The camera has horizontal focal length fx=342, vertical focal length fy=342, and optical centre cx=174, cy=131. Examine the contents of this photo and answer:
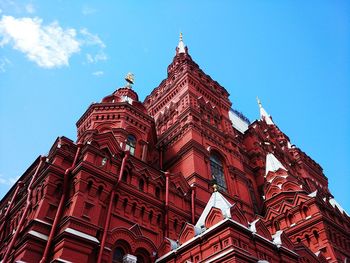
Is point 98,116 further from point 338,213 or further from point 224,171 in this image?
point 338,213

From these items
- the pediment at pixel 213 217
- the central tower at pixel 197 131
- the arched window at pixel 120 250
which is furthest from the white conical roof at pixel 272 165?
the arched window at pixel 120 250

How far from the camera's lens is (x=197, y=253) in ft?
41.2

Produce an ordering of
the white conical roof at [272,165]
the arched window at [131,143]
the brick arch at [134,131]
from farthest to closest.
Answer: the white conical roof at [272,165]
the brick arch at [134,131]
the arched window at [131,143]

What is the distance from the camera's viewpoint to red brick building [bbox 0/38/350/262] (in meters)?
12.5

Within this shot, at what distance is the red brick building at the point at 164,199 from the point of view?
41.2 ft

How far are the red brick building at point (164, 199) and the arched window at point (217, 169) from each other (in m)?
0.10

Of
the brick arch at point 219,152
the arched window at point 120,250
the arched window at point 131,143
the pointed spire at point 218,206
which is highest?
the brick arch at point 219,152

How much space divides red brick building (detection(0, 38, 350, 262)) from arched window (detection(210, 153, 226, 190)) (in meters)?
0.10

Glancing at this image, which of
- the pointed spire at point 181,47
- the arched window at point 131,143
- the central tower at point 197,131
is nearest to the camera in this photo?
the arched window at point 131,143

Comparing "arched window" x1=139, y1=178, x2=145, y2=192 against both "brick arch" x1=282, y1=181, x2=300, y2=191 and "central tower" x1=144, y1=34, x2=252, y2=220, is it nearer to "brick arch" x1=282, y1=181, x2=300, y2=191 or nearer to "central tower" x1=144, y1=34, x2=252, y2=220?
"central tower" x1=144, y1=34, x2=252, y2=220

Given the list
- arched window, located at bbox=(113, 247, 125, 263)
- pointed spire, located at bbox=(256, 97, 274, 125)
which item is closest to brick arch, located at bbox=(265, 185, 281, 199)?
arched window, located at bbox=(113, 247, 125, 263)

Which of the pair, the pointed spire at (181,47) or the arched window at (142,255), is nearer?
the arched window at (142,255)

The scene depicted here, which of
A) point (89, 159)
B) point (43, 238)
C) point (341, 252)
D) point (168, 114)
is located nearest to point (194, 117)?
point (168, 114)

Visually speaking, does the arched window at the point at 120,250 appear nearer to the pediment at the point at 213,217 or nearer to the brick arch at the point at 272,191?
the pediment at the point at 213,217
